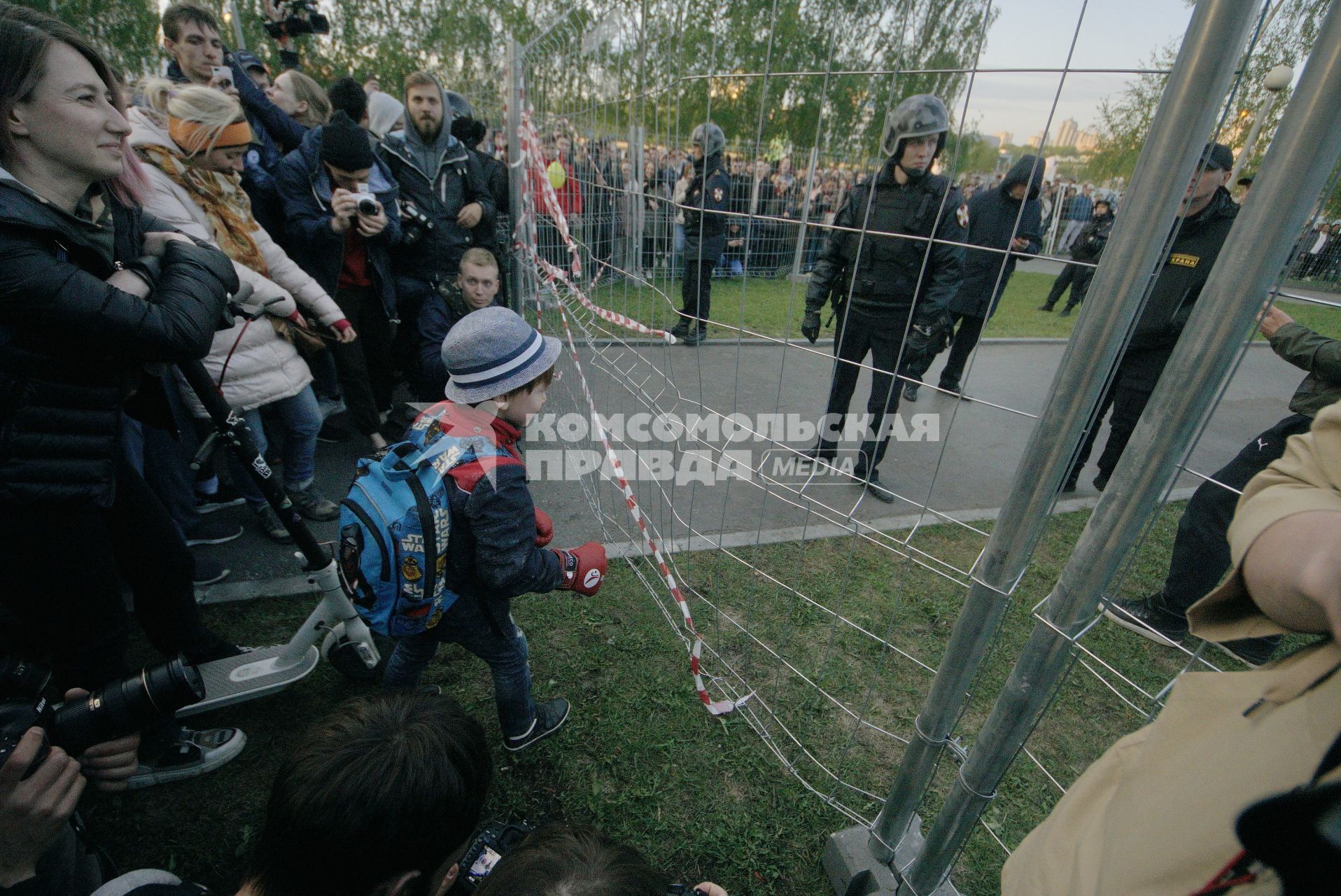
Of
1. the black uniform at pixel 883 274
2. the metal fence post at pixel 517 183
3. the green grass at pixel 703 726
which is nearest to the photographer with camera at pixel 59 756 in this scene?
the green grass at pixel 703 726

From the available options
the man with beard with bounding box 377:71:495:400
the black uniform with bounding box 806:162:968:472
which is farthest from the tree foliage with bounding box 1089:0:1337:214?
the man with beard with bounding box 377:71:495:400

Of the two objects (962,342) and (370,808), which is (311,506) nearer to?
(370,808)

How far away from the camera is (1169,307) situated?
3.13m

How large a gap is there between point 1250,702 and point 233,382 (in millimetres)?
3230

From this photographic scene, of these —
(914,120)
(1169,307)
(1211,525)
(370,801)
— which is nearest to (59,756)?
(370,801)

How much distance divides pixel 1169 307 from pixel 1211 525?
3.87ft

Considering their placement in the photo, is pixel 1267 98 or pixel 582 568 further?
pixel 582 568

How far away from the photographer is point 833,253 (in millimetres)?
3676

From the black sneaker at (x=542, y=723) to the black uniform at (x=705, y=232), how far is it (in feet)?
4.89

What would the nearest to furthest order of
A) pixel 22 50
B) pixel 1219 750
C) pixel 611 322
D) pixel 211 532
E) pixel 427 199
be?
pixel 1219 750 → pixel 22 50 → pixel 611 322 → pixel 211 532 → pixel 427 199

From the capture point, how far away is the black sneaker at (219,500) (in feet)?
11.1

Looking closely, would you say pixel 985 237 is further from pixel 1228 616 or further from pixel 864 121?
Answer: pixel 1228 616

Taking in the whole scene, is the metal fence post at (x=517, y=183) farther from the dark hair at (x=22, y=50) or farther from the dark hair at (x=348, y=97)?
the dark hair at (x=22, y=50)

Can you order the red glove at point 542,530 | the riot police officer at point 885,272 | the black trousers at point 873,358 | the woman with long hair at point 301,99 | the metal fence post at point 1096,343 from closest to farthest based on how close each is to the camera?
the metal fence post at point 1096,343 < the red glove at point 542,530 < the riot police officer at point 885,272 < the black trousers at point 873,358 < the woman with long hair at point 301,99
